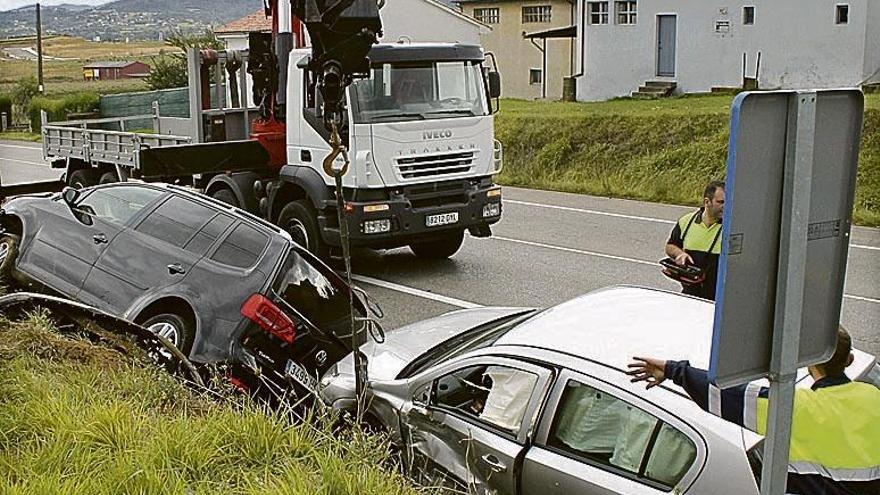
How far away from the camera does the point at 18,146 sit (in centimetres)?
2497

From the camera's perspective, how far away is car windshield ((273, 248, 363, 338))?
23.7 feet

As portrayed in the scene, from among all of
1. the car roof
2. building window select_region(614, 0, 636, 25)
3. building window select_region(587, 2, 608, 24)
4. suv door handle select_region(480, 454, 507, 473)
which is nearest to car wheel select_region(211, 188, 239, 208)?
the car roof

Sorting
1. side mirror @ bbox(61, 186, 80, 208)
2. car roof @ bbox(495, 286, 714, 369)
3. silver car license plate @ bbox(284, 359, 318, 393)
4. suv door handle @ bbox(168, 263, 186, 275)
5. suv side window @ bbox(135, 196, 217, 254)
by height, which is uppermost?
side mirror @ bbox(61, 186, 80, 208)

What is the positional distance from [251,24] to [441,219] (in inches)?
197

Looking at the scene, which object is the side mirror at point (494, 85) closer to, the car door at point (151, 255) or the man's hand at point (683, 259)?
the car door at point (151, 255)

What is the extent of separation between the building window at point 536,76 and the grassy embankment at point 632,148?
52.3 ft

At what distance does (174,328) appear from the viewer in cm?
714

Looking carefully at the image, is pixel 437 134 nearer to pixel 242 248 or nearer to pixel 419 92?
pixel 419 92

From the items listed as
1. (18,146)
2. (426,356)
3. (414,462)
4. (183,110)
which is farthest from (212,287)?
(18,146)

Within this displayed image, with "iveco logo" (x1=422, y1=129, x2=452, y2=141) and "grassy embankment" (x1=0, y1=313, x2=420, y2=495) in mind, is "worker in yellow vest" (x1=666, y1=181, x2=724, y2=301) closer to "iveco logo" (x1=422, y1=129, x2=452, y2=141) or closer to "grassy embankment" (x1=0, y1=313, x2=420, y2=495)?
"grassy embankment" (x1=0, y1=313, x2=420, y2=495)

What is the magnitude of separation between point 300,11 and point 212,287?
2.19 m

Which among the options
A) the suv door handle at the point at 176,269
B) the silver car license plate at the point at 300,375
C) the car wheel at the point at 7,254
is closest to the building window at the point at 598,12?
the car wheel at the point at 7,254

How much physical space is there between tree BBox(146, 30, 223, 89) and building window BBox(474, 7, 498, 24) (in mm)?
24223

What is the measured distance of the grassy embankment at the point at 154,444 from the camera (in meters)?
4.24
